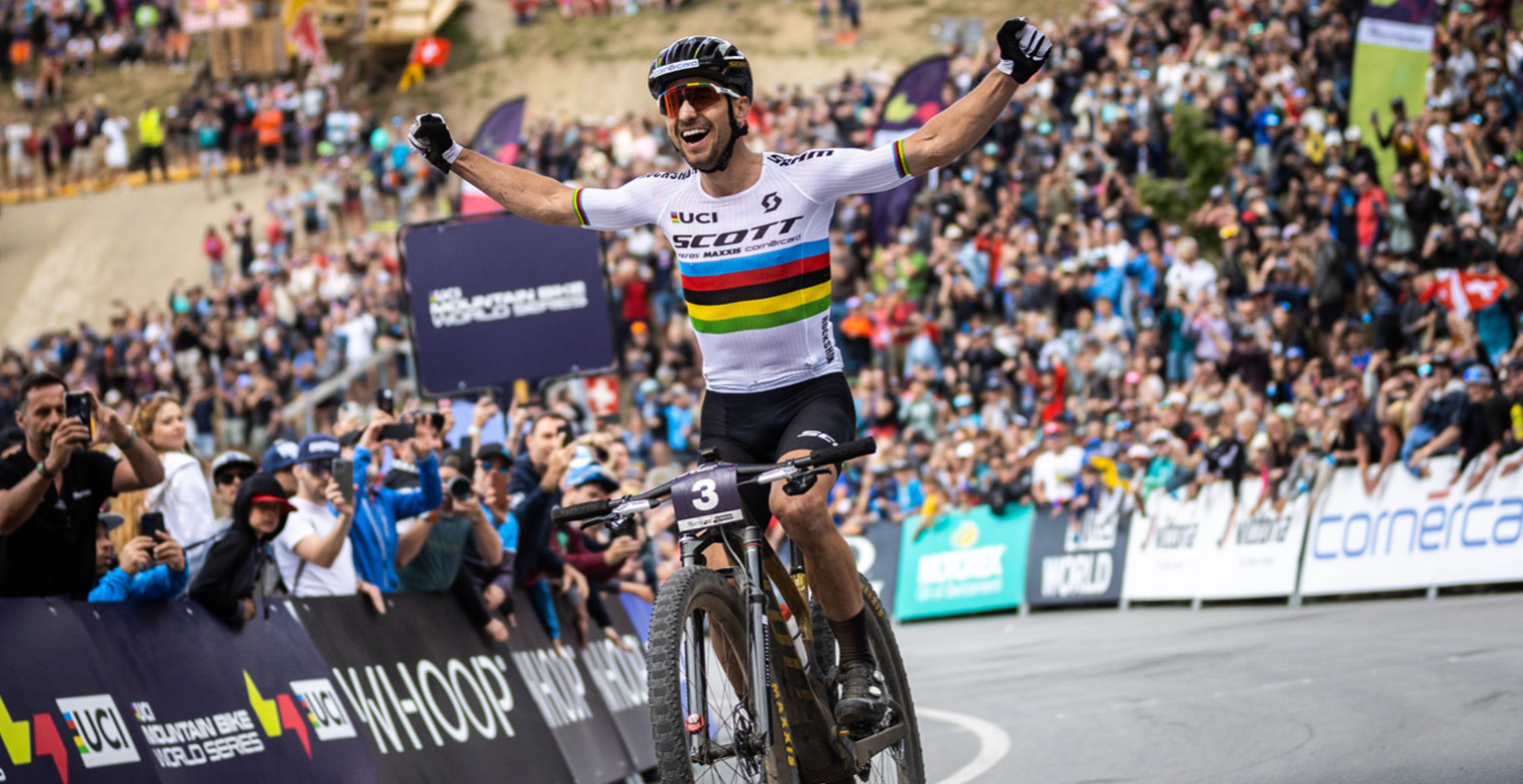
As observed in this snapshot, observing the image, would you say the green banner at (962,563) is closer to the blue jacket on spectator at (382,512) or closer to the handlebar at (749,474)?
the blue jacket on spectator at (382,512)

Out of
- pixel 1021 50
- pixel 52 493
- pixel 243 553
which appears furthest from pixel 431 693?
pixel 1021 50

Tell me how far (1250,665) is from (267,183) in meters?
37.3

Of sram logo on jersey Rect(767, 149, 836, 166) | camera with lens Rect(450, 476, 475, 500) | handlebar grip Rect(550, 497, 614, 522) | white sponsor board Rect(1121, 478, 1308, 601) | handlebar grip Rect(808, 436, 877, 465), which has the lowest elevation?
white sponsor board Rect(1121, 478, 1308, 601)

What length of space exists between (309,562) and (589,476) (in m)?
2.44

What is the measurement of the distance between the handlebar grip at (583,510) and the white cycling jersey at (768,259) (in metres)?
0.87

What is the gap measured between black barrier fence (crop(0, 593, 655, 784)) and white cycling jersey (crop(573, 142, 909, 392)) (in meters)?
2.68

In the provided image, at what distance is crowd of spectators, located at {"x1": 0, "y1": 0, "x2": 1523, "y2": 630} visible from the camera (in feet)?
57.1

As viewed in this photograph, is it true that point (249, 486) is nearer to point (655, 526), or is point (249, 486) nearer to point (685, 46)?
point (685, 46)

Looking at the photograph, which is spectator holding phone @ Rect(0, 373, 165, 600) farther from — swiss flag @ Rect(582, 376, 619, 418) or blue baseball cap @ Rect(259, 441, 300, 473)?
swiss flag @ Rect(582, 376, 619, 418)

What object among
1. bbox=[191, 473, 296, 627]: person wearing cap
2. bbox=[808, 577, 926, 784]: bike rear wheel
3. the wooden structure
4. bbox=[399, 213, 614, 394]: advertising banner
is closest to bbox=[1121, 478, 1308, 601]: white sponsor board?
bbox=[399, 213, 614, 394]: advertising banner

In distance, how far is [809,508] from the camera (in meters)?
6.21

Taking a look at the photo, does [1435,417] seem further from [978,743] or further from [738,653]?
[738,653]

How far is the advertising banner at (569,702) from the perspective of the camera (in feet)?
33.9

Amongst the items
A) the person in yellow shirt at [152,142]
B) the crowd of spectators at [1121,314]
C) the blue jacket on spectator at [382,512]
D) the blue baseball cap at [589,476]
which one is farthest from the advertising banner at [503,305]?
the person in yellow shirt at [152,142]
